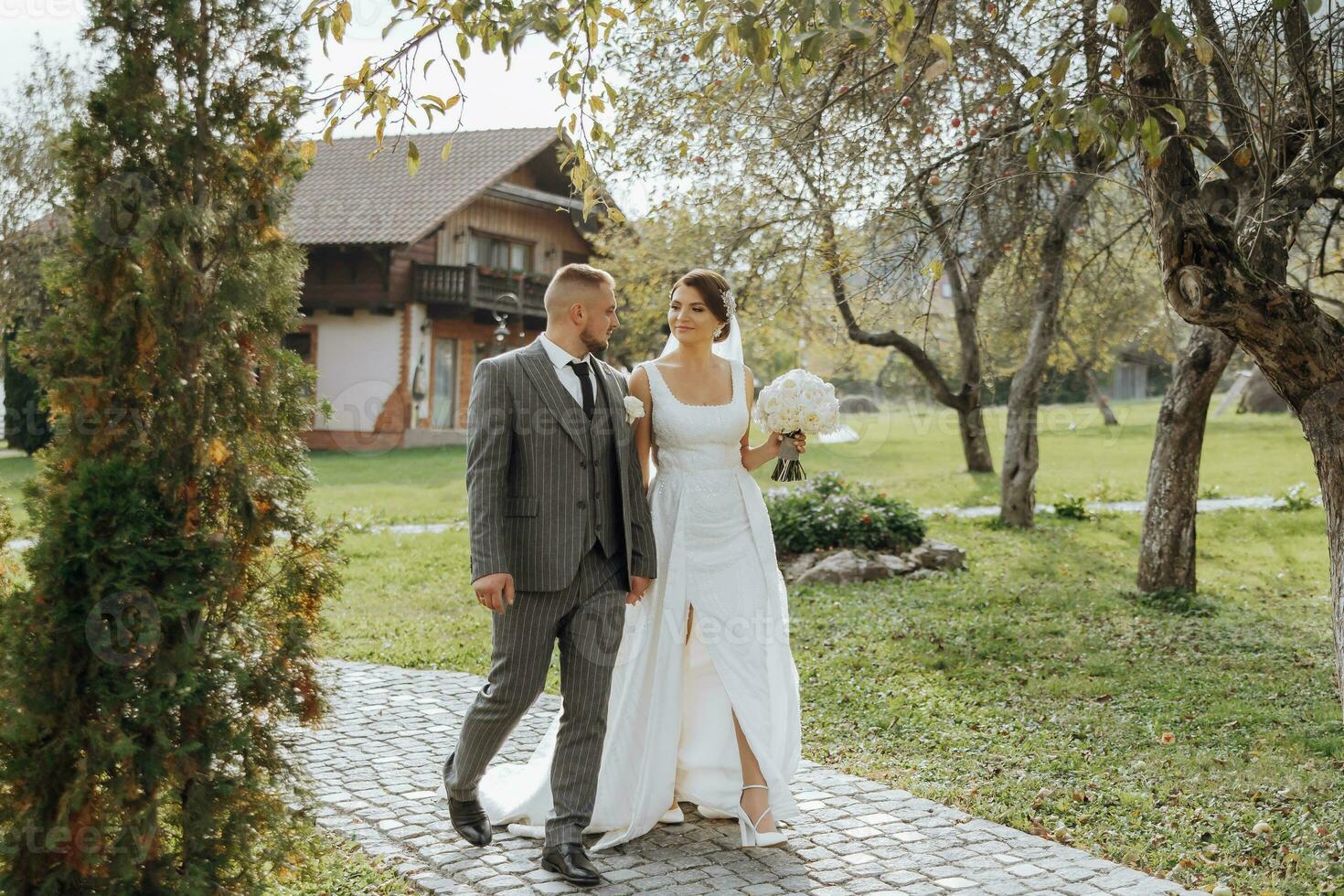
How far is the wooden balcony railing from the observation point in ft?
102

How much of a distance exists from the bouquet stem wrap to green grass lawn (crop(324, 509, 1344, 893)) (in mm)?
1626

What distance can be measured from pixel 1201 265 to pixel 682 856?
10.7 feet

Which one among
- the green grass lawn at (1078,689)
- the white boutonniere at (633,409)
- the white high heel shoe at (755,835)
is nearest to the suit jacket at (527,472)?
the white boutonniere at (633,409)

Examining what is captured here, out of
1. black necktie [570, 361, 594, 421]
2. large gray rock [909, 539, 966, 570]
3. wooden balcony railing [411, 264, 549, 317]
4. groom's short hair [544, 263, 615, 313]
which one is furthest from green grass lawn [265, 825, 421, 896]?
wooden balcony railing [411, 264, 549, 317]

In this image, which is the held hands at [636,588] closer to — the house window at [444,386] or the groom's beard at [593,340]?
the groom's beard at [593,340]

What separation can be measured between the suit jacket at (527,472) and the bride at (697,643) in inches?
25.2

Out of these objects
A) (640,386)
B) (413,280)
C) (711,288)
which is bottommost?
(640,386)

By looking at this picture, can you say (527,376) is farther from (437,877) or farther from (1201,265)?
(1201,265)

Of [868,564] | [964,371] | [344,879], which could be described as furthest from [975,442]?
[344,879]

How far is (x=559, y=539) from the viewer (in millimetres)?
4625

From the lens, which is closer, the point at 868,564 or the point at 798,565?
the point at 868,564

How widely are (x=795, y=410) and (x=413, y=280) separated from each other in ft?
89.2

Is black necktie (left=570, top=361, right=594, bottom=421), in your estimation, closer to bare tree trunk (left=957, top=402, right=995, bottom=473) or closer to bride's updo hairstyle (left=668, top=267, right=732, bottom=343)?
bride's updo hairstyle (left=668, top=267, right=732, bottom=343)

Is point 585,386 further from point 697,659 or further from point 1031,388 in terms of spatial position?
point 1031,388
